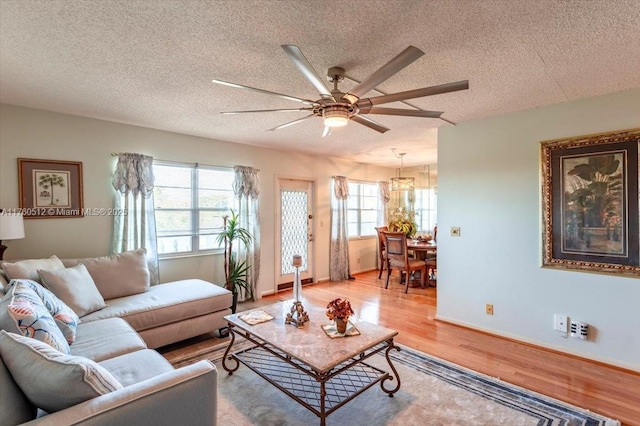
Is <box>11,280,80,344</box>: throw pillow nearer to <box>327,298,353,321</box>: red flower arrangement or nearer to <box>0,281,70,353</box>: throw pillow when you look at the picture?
<box>0,281,70,353</box>: throw pillow

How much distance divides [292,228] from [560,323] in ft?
12.5

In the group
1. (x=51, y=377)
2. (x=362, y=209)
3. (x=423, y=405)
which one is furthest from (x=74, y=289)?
(x=362, y=209)

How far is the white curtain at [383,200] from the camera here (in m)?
7.20

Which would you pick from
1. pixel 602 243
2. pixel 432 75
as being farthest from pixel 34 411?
pixel 602 243

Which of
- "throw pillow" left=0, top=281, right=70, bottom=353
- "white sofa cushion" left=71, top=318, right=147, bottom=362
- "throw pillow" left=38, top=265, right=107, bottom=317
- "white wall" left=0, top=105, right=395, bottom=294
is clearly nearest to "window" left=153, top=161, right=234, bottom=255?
"white wall" left=0, top=105, right=395, bottom=294

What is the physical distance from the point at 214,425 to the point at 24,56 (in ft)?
8.56

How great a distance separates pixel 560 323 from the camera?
297 cm

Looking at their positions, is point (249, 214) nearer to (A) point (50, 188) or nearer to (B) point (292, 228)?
(B) point (292, 228)

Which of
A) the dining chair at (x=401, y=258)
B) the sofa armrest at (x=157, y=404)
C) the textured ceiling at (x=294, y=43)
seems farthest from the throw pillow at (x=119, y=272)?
the dining chair at (x=401, y=258)

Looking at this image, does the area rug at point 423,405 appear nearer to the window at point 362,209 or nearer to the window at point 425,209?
the window at point 362,209

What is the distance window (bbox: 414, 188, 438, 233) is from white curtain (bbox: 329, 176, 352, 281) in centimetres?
216

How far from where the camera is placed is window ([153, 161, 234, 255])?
4.04 m

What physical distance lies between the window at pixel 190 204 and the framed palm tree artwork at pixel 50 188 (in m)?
0.82

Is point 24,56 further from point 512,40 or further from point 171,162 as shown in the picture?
point 512,40
